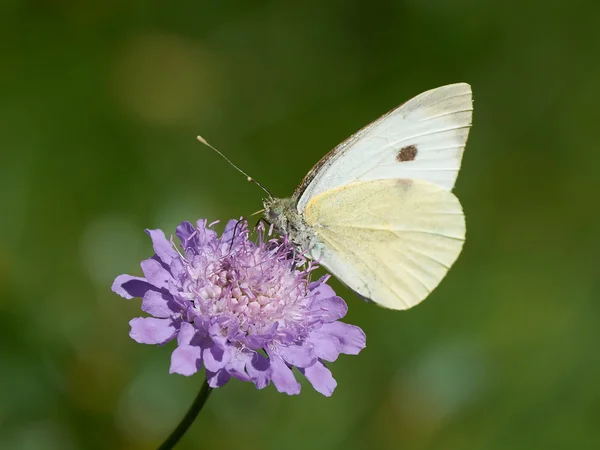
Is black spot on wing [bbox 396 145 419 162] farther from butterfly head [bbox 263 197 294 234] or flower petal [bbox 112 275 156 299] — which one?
flower petal [bbox 112 275 156 299]

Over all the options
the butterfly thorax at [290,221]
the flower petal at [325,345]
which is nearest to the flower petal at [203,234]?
the butterfly thorax at [290,221]

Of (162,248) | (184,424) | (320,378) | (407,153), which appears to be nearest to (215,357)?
(184,424)

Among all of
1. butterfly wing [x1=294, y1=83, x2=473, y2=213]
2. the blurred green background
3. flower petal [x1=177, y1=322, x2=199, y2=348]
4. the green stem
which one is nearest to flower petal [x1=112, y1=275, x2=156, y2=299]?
flower petal [x1=177, y1=322, x2=199, y2=348]

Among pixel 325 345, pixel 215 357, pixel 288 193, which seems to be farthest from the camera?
pixel 288 193

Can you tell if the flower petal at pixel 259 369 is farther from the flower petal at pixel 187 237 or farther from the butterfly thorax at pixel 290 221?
the butterfly thorax at pixel 290 221

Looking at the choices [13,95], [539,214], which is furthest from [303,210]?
[539,214]

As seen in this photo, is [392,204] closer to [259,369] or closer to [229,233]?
[229,233]
